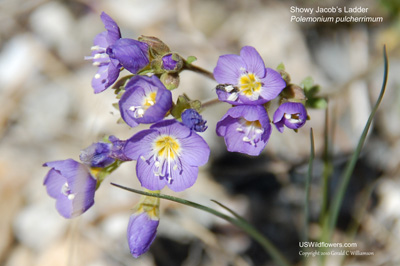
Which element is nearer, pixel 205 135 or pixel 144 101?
pixel 144 101

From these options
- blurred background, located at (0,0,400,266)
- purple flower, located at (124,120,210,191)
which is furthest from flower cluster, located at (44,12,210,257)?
blurred background, located at (0,0,400,266)

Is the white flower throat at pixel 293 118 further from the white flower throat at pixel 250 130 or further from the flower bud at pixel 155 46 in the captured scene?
the flower bud at pixel 155 46

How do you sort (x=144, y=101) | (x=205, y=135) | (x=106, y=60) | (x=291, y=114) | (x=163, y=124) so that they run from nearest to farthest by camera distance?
(x=163, y=124), (x=291, y=114), (x=144, y=101), (x=106, y=60), (x=205, y=135)

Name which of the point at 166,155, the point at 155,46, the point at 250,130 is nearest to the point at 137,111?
the point at 166,155

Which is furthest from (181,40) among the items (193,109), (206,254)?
(193,109)

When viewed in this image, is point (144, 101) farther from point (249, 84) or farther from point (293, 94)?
point (293, 94)

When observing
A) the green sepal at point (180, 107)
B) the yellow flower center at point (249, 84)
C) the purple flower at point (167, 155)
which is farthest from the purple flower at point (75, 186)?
the yellow flower center at point (249, 84)
